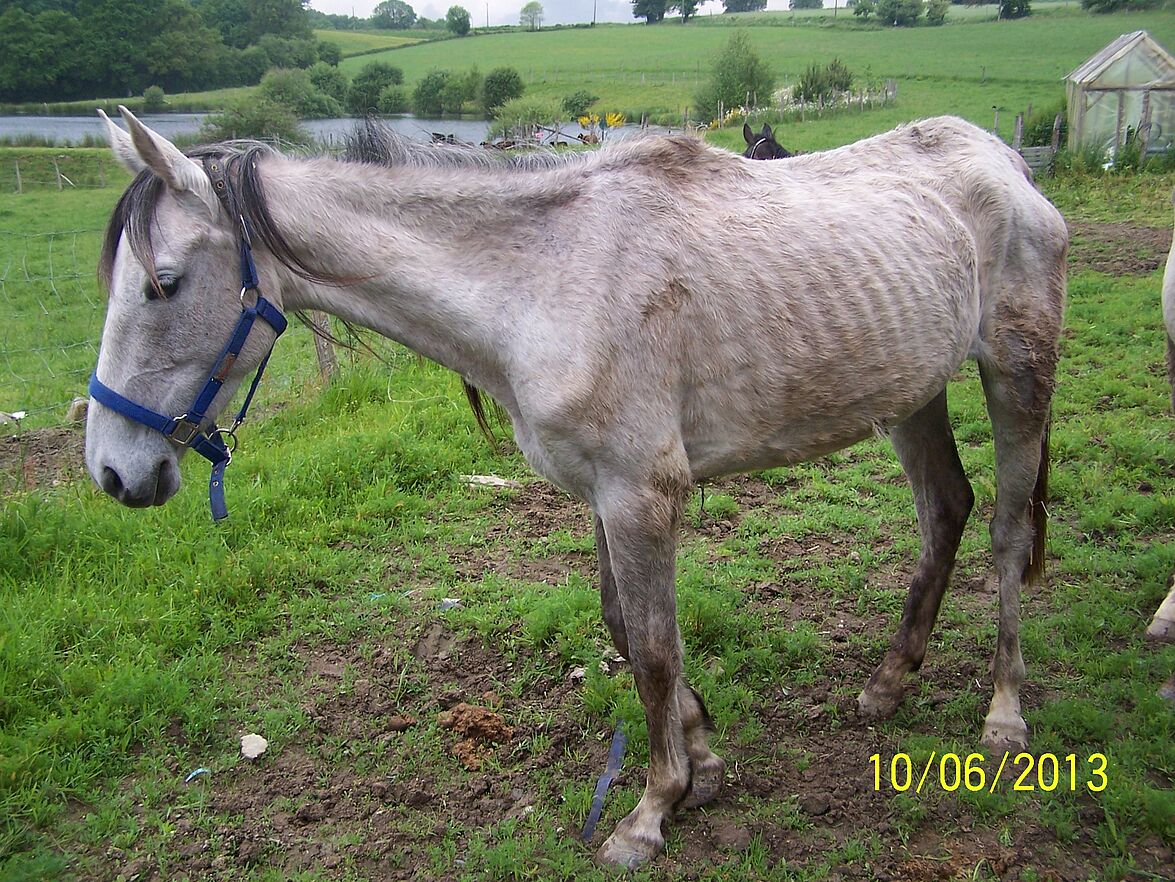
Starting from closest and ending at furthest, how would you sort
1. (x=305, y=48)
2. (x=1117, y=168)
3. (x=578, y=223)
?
(x=578, y=223) → (x=305, y=48) → (x=1117, y=168)

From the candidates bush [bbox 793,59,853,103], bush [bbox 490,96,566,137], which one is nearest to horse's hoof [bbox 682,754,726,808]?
bush [bbox 490,96,566,137]

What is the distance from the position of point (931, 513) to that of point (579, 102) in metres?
22.7

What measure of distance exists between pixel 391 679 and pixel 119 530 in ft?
6.23

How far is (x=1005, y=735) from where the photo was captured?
9.81 ft

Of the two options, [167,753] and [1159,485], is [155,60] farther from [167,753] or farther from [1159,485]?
[1159,485]

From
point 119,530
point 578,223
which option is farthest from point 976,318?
point 119,530

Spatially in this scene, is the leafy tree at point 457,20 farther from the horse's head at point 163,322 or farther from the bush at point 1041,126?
the horse's head at point 163,322

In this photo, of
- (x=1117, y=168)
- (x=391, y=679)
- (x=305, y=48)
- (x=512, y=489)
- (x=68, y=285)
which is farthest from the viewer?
(x=1117, y=168)

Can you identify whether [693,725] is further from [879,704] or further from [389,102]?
[389,102]

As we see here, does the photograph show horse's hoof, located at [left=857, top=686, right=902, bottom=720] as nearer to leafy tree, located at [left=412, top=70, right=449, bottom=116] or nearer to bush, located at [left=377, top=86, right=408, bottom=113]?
bush, located at [left=377, top=86, right=408, bottom=113]

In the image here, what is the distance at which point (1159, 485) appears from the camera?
15.3ft

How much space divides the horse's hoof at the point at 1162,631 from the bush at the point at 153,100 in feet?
28.8

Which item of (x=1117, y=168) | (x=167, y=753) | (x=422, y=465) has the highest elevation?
(x=1117, y=168)

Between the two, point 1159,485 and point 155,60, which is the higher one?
point 155,60
